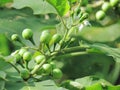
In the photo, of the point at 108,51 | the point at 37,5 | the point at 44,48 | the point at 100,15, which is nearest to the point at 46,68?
the point at 44,48

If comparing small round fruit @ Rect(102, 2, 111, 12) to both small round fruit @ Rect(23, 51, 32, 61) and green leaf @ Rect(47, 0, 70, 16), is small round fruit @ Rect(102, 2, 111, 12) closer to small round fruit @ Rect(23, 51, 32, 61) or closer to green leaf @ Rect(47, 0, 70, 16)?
green leaf @ Rect(47, 0, 70, 16)

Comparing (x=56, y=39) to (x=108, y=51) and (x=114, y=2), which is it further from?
(x=114, y=2)

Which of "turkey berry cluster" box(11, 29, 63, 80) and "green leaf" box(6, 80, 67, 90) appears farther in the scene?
"turkey berry cluster" box(11, 29, 63, 80)

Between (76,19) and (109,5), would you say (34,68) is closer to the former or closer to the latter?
(76,19)

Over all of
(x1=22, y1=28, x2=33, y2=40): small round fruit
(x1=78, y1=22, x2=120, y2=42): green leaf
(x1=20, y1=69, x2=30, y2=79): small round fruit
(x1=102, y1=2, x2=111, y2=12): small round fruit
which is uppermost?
(x1=22, y1=28, x2=33, y2=40): small round fruit

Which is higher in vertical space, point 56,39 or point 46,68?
point 56,39

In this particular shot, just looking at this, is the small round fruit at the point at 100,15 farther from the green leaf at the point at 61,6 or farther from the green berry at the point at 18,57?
the green berry at the point at 18,57

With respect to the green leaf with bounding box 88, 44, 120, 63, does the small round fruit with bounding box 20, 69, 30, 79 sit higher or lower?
lower

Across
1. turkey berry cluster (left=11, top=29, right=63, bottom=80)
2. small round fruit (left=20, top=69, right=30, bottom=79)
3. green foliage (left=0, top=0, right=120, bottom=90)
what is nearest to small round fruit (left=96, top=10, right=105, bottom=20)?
green foliage (left=0, top=0, right=120, bottom=90)

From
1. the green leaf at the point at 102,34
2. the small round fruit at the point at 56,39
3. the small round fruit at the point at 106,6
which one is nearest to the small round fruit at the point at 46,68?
the small round fruit at the point at 56,39
